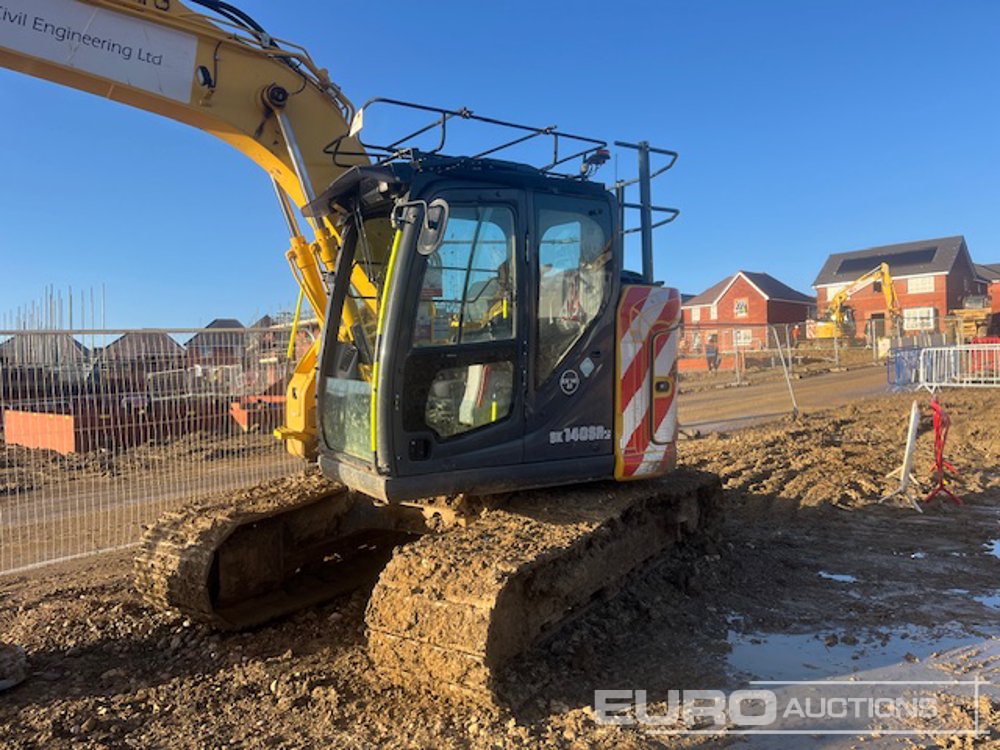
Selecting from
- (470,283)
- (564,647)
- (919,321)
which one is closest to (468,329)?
(470,283)

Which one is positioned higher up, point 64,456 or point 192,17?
point 192,17

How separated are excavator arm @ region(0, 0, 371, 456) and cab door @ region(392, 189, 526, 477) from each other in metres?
0.85

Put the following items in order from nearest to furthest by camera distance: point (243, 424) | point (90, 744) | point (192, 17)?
point (90, 744) < point (192, 17) < point (243, 424)

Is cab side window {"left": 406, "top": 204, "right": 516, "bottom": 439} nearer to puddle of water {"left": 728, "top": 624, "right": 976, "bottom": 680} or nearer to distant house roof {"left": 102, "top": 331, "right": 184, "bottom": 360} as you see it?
puddle of water {"left": 728, "top": 624, "right": 976, "bottom": 680}

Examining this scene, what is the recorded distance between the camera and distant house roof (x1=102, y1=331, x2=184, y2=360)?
8.17 m

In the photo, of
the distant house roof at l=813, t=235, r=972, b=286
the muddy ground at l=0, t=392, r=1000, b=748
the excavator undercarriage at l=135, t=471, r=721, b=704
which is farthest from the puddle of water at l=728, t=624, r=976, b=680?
the distant house roof at l=813, t=235, r=972, b=286

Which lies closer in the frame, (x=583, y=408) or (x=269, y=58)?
(x=583, y=408)

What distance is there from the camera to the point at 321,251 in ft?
17.8

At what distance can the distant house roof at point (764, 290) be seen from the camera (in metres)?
54.1

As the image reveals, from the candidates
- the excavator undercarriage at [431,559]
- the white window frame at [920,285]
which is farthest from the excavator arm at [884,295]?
the excavator undercarriage at [431,559]

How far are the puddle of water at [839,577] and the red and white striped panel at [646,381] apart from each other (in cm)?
166

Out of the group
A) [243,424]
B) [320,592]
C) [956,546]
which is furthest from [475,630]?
[243,424]

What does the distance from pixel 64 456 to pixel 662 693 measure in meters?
9.22

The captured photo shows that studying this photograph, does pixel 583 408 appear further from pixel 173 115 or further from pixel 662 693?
pixel 173 115
